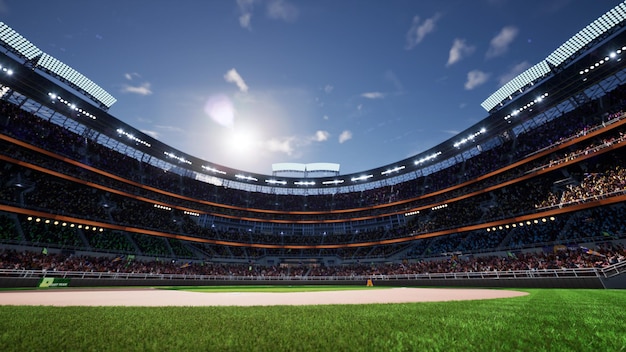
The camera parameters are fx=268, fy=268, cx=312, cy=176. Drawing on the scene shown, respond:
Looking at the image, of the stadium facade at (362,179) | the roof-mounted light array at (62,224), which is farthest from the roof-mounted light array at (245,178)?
the roof-mounted light array at (62,224)

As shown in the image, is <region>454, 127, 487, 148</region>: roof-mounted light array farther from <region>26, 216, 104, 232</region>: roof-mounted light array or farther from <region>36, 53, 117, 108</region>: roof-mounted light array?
<region>26, 216, 104, 232</region>: roof-mounted light array

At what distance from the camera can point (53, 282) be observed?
819 inches

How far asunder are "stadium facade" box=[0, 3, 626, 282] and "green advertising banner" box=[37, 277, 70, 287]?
493 inches

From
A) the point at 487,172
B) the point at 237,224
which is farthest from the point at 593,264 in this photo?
the point at 237,224

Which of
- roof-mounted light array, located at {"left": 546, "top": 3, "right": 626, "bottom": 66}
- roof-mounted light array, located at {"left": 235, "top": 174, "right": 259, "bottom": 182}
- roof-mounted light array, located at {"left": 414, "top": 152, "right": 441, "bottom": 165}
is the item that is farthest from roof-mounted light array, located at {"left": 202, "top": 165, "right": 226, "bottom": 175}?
roof-mounted light array, located at {"left": 546, "top": 3, "right": 626, "bottom": 66}

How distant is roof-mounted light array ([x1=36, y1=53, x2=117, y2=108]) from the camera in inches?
1233

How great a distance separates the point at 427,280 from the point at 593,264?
47.0ft

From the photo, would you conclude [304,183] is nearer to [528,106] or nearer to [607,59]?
[528,106]

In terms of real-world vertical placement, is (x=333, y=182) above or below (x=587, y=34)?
below

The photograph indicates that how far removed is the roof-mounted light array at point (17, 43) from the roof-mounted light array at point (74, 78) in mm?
822

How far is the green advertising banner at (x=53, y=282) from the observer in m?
20.2

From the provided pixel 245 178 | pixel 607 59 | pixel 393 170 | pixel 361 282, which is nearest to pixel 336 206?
pixel 393 170

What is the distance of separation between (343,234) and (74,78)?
5160 centimetres

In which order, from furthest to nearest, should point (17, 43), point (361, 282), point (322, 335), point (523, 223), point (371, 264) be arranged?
point (371, 264), point (361, 282), point (523, 223), point (17, 43), point (322, 335)
